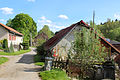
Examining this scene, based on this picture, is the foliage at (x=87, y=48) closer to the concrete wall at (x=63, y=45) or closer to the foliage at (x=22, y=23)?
the concrete wall at (x=63, y=45)

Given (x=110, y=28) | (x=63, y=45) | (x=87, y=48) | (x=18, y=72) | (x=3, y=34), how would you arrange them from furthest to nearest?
1. (x=110, y=28)
2. (x=3, y=34)
3. (x=63, y=45)
4. (x=18, y=72)
5. (x=87, y=48)

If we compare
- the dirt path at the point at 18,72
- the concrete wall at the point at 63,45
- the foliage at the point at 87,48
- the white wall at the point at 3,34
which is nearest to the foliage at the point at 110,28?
the white wall at the point at 3,34

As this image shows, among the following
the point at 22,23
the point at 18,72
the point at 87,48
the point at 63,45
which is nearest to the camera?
the point at 87,48

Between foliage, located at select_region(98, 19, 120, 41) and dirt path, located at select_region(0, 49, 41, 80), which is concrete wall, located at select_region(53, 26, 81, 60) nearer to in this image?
dirt path, located at select_region(0, 49, 41, 80)

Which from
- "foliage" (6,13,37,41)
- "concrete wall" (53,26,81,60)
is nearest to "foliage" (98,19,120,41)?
"foliage" (6,13,37,41)

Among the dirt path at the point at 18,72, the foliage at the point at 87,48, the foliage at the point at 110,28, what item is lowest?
the dirt path at the point at 18,72

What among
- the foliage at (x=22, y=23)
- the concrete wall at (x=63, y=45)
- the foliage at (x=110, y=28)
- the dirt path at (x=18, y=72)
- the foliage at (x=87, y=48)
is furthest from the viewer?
the foliage at (x=110, y=28)

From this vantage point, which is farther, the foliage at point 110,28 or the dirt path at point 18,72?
the foliage at point 110,28

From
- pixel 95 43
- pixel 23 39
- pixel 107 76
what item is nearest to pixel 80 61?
pixel 95 43

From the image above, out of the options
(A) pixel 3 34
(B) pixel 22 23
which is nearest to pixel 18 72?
(A) pixel 3 34

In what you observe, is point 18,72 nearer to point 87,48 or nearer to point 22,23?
point 87,48

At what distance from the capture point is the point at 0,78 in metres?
7.65

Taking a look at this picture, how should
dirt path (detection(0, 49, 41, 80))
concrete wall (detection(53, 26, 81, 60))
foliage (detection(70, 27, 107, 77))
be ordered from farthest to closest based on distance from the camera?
concrete wall (detection(53, 26, 81, 60))
dirt path (detection(0, 49, 41, 80))
foliage (detection(70, 27, 107, 77))

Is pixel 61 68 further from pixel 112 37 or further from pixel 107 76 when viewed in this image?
pixel 112 37
